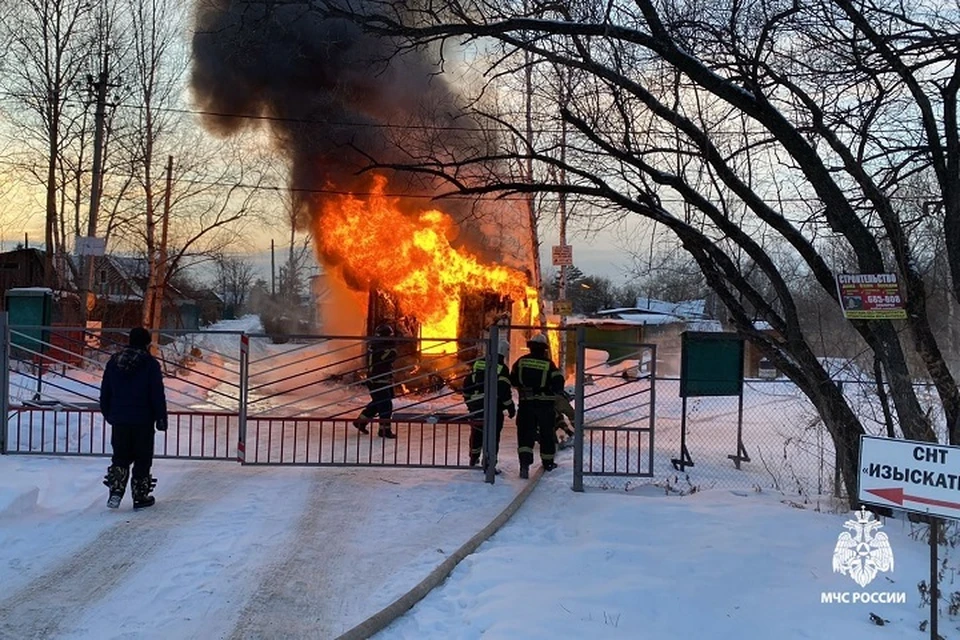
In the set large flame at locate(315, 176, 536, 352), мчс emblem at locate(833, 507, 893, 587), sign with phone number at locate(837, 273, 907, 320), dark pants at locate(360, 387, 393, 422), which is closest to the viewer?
мчс emblem at locate(833, 507, 893, 587)

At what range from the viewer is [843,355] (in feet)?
31.8

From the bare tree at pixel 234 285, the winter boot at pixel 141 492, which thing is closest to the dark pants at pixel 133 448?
the winter boot at pixel 141 492

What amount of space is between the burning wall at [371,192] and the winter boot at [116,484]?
439 inches

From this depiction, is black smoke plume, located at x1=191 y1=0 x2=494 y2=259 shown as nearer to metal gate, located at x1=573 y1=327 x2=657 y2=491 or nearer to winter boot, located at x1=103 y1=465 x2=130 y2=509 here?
metal gate, located at x1=573 y1=327 x2=657 y2=491

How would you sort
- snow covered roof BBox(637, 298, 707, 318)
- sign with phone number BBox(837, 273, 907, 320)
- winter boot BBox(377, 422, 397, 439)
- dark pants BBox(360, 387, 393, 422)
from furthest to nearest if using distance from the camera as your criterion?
snow covered roof BBox(637, 298, 707, 318)
winter boot BBox(377, 422, 397, 439)
dark pants BBox(360, 387, 393, 422)
sign with phone number BBox(837, 273, 907, 320)

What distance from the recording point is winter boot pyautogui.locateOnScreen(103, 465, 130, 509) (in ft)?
21.3

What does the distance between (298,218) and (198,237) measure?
10.5 ft

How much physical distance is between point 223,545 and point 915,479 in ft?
15.0

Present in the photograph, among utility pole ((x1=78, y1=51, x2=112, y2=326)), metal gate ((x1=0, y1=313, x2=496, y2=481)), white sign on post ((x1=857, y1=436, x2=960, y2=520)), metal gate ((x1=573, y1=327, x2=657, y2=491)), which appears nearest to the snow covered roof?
metal gate ((x1=573, y1=327, x2=657, y2=491))

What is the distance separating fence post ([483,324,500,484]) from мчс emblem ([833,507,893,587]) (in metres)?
3.33

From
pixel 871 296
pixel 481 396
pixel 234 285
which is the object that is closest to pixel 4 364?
pixel 481 396

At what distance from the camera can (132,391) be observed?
21.6ft

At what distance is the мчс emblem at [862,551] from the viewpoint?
5.35 metres

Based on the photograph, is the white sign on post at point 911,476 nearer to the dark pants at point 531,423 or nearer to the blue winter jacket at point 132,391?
the dark pants at point 531,423
